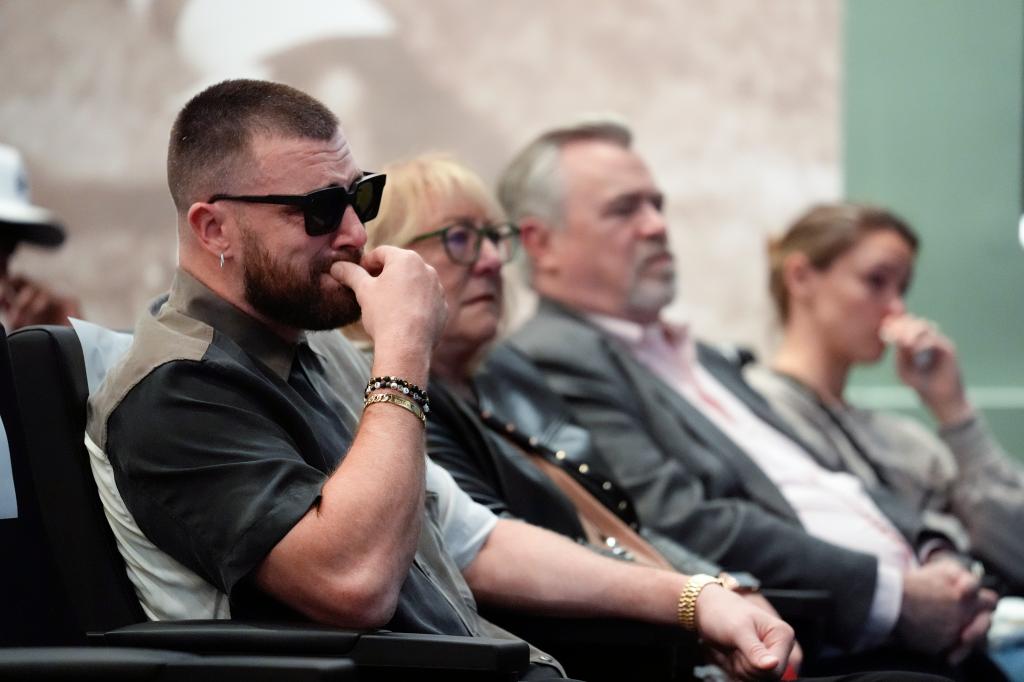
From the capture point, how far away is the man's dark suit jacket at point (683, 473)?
2549 mm

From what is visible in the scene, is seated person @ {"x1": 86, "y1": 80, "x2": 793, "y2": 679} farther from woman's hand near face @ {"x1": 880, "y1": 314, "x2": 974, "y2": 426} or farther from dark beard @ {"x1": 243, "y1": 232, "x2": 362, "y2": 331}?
woman's hand near face @ {"x1": 880, "y1": 314, "x2": 974, "y2": 426}

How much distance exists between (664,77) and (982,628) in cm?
228

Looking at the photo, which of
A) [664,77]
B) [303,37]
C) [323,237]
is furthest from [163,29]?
[323,237]

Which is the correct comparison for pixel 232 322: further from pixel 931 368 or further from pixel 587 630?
pixel 931 368

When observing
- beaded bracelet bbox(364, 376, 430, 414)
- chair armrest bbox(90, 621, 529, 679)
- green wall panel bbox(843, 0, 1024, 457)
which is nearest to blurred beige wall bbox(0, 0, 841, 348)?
green wall panel bbox(843, 0, 1024, 457)

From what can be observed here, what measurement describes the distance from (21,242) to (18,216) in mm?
203

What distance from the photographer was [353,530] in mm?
1397

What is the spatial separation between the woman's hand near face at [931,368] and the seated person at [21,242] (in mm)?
2107

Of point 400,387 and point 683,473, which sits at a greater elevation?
point 400,387

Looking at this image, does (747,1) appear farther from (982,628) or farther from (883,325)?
(982,628)

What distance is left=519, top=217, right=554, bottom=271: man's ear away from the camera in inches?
122

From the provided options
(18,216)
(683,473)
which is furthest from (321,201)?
(18,216)

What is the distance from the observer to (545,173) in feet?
10.3

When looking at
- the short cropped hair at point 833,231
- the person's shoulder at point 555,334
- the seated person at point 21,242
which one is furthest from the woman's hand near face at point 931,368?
the seated person at point 21,242
